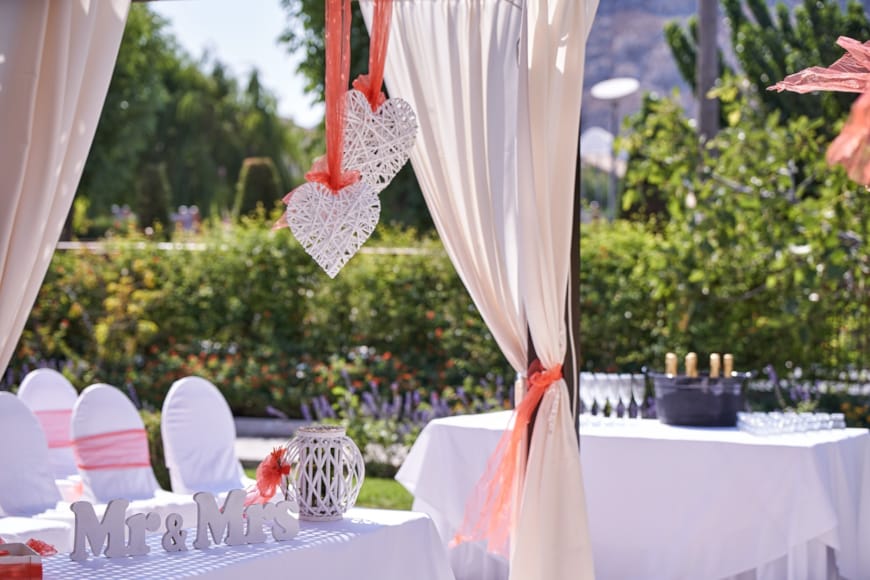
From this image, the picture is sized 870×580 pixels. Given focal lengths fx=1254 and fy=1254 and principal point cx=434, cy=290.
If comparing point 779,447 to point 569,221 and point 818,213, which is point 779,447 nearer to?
point 569,221

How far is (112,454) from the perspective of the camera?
5.53m

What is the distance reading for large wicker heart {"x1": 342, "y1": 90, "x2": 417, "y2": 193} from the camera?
13.6 ft

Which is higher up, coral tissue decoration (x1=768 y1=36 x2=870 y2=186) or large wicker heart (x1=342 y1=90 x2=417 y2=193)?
large wicker heart (x1=342 y1=90 x2=417 y2=193)

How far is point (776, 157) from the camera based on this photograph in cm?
799

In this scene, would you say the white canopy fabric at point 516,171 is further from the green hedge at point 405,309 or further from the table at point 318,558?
the green hedge at point 405,309

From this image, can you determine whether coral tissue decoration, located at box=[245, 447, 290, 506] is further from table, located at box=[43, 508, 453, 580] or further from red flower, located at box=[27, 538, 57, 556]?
red flower, located at box=[27, 538, 57, 556]

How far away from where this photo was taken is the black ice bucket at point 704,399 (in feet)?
17.5

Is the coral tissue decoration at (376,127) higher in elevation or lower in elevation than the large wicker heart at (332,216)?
higher

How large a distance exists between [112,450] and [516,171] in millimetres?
2448

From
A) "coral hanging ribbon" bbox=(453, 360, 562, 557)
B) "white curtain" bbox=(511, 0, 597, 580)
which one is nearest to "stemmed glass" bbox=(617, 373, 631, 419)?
"coral hanging ribbon" bbox=(453, 360, 562, 557)

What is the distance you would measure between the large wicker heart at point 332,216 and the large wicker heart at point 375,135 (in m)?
0.08

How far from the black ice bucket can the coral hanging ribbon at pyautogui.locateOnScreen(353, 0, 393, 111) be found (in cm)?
201

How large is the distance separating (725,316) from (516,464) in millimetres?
4514

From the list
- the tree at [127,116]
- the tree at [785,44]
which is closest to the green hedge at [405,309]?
the tree at [785,44]
